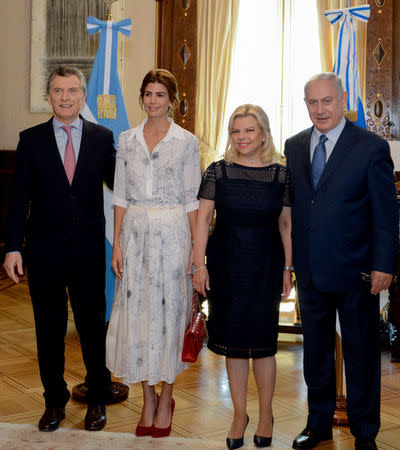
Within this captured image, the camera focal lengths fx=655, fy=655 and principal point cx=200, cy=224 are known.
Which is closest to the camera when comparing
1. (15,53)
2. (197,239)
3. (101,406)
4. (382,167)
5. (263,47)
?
(382,167)

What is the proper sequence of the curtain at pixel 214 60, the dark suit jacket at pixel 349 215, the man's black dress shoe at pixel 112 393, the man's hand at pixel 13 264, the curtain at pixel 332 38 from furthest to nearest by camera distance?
the curtain at pixel 214 60
the curtain at pixel 332 38
the man's black dress shoe at pixel 112 393
the man's hand at pixel 13 264
the dark suit jacket at pixel 349 215

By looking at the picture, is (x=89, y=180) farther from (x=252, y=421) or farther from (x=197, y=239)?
(x=252, y=421)

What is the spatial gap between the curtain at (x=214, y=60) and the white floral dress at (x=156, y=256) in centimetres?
374

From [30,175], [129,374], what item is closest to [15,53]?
[30,175]

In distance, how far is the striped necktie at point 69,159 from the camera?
117 inches

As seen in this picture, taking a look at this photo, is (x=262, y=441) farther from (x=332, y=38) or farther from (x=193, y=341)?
(x=332, y=38)

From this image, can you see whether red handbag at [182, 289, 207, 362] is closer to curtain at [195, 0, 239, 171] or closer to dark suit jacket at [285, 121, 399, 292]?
dark suit jacket at [285, 121, 399, 292]

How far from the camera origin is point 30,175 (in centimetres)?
296

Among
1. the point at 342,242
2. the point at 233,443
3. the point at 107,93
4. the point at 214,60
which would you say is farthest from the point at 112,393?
the point at 214,60

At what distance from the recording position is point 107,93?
4004 mm

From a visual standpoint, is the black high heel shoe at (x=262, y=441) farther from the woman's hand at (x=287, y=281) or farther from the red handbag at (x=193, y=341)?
the woman's hand at (x=287, y=281)

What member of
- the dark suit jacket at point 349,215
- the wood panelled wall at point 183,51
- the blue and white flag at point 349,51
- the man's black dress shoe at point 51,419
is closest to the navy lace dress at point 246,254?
the dark suit jacket at point 349,215

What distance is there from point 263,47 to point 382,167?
4360 millimetres

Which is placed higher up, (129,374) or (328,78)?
(328,78)
